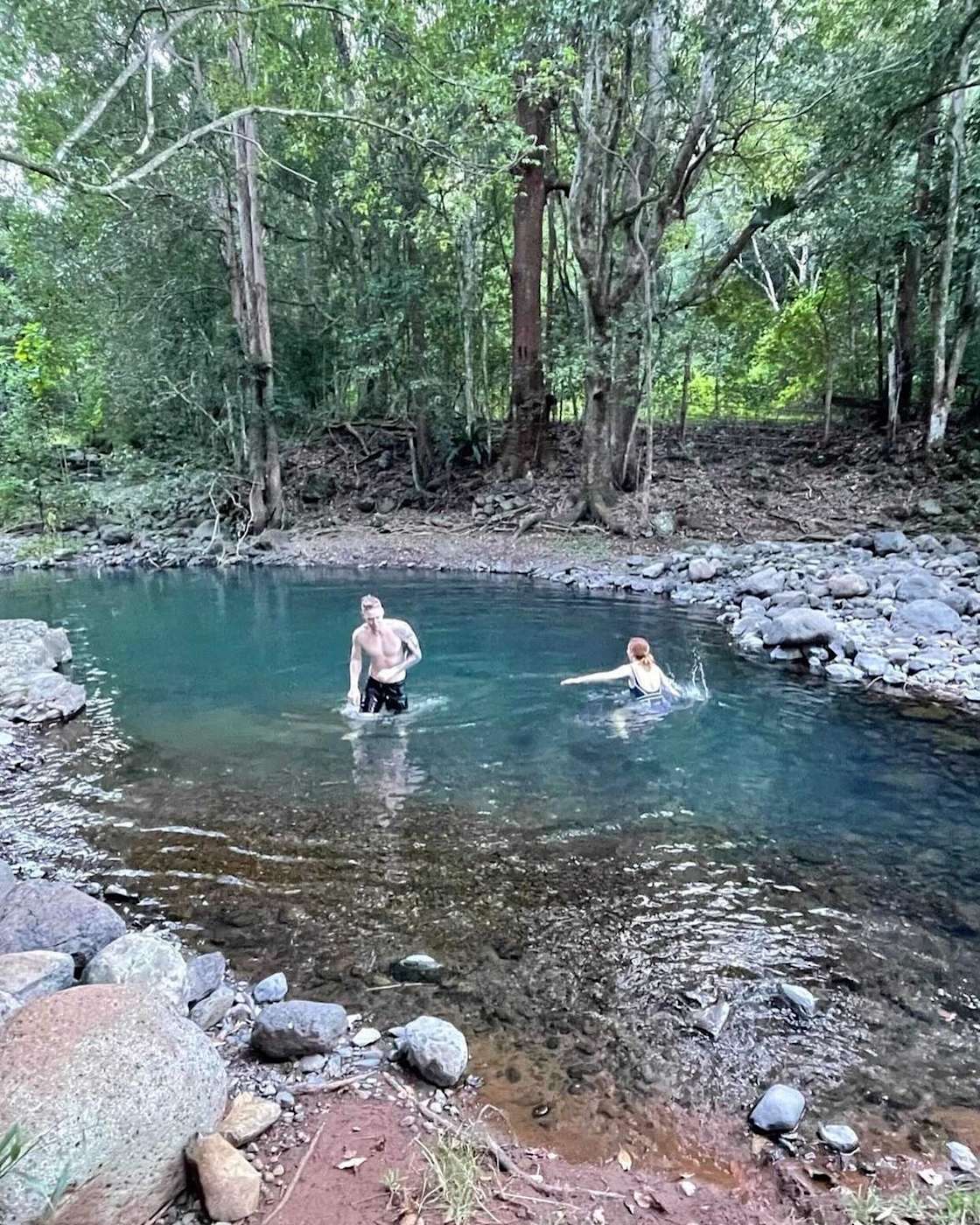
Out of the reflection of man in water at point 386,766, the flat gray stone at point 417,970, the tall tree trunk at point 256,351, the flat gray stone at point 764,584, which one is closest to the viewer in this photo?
the flat gray stone at point 417,970

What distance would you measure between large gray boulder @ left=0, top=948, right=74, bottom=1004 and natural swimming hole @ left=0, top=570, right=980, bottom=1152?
0.81 meters

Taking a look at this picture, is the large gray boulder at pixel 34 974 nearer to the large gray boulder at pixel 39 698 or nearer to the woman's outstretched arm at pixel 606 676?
the large gray boulder at pixel 39 698

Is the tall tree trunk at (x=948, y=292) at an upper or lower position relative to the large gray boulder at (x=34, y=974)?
upper

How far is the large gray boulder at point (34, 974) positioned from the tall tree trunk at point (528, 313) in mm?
16786

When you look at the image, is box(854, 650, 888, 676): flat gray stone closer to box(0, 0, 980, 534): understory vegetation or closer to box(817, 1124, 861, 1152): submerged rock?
box(817, 1124, 861, 1152): submerged rock

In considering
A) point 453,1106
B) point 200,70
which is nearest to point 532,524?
point 200,70

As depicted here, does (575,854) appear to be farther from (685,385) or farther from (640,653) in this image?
(685,385)

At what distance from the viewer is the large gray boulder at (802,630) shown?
9031mm

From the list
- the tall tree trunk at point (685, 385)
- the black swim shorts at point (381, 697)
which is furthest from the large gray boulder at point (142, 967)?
the tall tree trunk at point (685, 385)

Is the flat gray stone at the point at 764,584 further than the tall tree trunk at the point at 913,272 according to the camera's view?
No

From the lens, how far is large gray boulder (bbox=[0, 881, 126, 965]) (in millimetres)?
3387

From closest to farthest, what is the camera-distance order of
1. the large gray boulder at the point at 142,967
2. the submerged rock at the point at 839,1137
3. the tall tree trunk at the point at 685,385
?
1. the submerged rock at the point at 839,1137
2. the large gray boulder at the point at 142,967
3. the tall tree trunk at the point at 685,385

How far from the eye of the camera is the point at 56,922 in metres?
3.47

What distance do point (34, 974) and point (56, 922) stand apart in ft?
1.59
